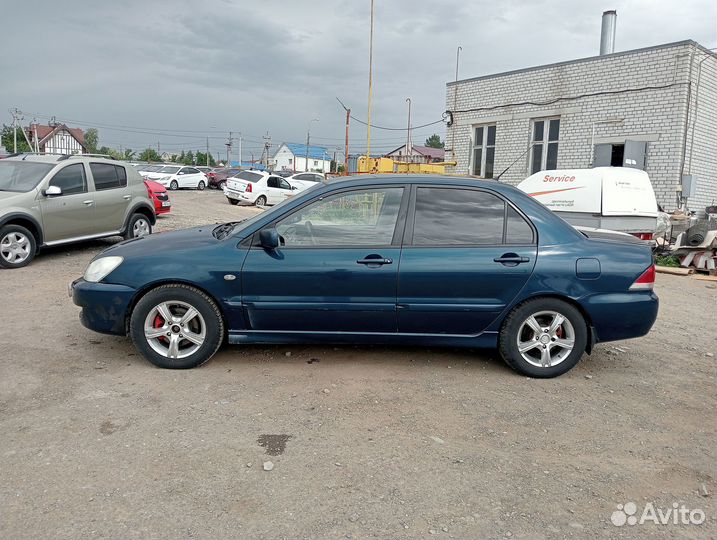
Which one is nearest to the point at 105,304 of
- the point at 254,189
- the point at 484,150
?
the point at 484,150

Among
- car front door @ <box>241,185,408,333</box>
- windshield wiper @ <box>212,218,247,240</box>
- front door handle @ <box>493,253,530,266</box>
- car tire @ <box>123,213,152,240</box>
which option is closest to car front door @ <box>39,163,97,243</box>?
car tire @ <box>123,213,152,240</box>

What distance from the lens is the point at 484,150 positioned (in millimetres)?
18109

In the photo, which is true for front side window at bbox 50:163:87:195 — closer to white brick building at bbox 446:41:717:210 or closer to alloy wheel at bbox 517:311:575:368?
alloy wheel at bbox 517:311:575:368

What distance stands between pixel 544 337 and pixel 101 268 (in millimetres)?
3666

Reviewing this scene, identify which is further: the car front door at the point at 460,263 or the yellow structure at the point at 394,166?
the yellow structure at the point at 394,166

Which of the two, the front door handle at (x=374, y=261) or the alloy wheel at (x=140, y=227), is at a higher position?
the front door handle at (x=374, y=261)

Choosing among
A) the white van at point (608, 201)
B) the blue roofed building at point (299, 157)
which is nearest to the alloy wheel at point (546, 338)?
the white van at point (608, 201)

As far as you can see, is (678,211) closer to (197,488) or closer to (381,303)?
(381,303)

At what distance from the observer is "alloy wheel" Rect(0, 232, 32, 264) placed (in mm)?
8578

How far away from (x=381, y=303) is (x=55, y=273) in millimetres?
6190

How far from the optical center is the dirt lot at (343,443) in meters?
2.77

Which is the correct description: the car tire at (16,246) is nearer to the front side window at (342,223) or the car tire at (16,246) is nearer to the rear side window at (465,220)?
the front side window at (342,223)

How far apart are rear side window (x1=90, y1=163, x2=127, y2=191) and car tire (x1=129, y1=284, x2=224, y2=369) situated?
618 cm

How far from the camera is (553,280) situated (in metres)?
4.54
